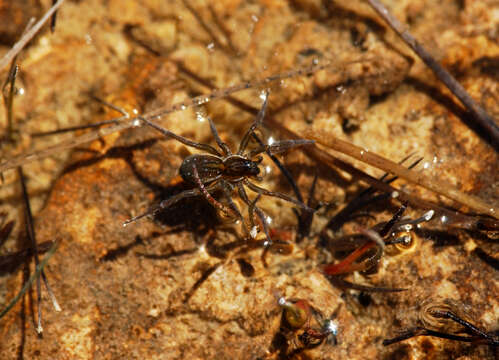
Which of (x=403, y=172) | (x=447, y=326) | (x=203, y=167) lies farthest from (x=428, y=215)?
(x=203, y=167)

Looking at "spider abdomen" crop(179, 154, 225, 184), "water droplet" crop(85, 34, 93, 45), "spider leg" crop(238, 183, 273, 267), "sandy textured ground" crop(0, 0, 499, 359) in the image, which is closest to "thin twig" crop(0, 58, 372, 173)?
"sandy textured ground" crop(0, 0, 499, 359)

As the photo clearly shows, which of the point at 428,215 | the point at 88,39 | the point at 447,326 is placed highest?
the point at 88,39

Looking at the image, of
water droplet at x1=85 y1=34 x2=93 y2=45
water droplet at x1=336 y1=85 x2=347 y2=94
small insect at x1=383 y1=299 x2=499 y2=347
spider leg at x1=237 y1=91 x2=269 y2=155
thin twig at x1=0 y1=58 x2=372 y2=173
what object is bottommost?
small insect at x1=383 y1=299 x2=499 y2=347

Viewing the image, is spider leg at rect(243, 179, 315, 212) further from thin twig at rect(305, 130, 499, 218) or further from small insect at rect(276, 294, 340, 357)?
small insect at rect(276, 294, 340, 357)

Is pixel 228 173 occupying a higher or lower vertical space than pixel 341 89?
lower

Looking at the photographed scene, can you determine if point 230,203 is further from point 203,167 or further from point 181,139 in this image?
point 181,139

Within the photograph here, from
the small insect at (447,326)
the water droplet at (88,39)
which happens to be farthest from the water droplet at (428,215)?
the water droplet at (88,39)
